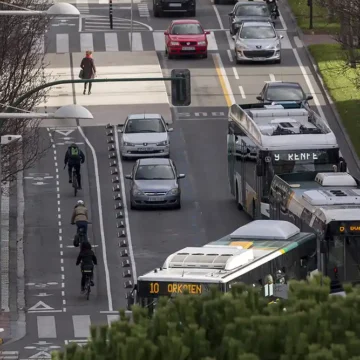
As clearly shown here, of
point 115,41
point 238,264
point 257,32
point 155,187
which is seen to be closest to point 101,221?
point 155,187

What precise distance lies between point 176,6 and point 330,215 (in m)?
41.4

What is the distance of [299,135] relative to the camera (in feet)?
150

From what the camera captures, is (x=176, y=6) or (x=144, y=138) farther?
(x=176, y=6)

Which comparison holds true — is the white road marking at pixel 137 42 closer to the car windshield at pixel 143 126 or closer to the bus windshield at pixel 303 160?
the car windshield at pixel 143 126

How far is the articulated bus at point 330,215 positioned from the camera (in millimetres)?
37000

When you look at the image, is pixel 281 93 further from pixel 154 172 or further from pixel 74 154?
A: pixel 74 154

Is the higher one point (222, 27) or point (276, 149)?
point (276, 149)

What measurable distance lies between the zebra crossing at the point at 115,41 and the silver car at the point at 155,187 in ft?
72.7

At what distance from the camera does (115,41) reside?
75.1m

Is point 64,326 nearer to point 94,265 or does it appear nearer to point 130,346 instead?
point 94,265

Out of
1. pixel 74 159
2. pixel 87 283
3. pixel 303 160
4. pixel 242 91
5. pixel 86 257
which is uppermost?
pixel 303 160

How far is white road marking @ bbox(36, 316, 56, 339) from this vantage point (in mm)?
38906

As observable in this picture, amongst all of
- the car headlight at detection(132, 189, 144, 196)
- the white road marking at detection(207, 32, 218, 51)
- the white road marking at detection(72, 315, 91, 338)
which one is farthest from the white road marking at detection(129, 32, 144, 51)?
the white road marking at detection(72, 315, 91, 338)

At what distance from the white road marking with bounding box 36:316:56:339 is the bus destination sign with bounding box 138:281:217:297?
24.1 ft
